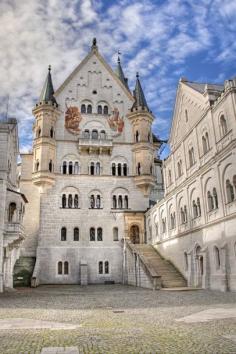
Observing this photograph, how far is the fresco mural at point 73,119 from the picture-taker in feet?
160

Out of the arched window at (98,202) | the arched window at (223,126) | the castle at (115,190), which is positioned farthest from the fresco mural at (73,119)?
the arched window at (223,126)

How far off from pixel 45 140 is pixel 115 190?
12216 mm

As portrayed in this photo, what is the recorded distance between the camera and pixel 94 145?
47.8 meters

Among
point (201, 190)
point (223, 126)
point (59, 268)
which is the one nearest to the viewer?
point (223, 126)

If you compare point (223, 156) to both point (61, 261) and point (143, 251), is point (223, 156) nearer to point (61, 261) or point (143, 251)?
point (143, 251)

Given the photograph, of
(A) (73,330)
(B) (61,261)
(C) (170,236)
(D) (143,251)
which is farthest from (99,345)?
(B) (61,261)

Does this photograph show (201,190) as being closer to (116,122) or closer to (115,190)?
(115,190)

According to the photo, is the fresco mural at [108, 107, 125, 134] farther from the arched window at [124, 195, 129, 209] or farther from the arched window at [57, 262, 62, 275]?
the arched window at [57, 262, 62, 275]

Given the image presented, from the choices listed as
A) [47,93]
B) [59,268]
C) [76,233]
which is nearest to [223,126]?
[76,233]

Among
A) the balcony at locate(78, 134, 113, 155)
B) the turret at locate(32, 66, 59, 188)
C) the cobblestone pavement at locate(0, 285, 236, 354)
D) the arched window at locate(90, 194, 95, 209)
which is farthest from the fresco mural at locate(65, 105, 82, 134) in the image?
the cobblestone pavement at locate(0, 285, 236, 354)

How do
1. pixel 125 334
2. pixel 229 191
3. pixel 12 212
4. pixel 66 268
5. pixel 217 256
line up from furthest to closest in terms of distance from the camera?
pixel 66 268 < pixel 12 212 < pixel 217 256 < pixel 229 191 < pixel 125 334

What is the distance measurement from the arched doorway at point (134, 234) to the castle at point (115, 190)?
15 cm

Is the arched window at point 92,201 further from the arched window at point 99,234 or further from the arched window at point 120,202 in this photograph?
the arched window at point 120,202

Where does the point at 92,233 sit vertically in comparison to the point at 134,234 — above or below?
above
